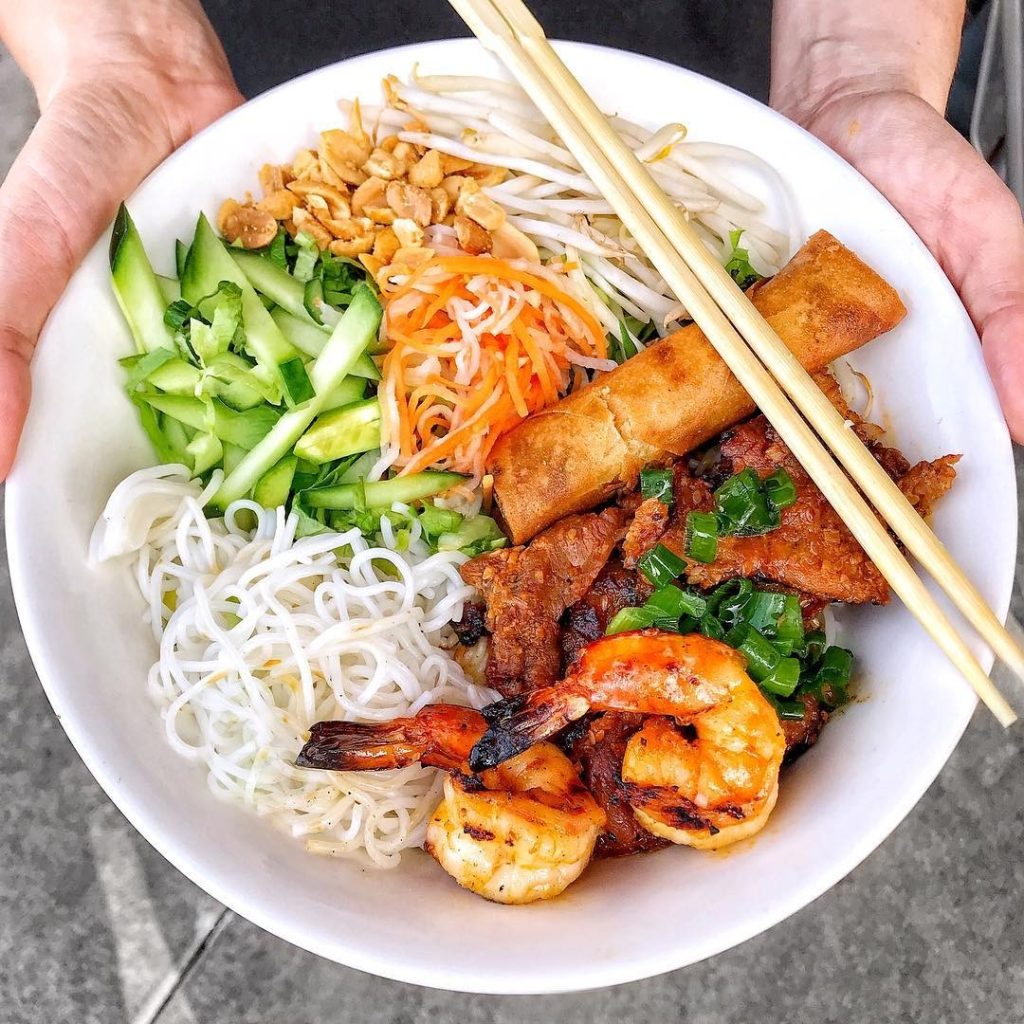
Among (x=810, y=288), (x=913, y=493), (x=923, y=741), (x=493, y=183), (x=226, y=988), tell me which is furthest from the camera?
(x=226, y=988)

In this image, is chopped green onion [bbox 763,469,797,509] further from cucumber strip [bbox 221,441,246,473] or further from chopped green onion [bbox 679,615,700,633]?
cucumber strip [bbox 221,441,246,473]

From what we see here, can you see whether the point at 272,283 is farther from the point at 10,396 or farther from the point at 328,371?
the point at 10,396

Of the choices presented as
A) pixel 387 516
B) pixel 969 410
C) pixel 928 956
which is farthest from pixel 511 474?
pixel 928 956

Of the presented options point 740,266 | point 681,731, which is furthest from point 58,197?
point 681,731

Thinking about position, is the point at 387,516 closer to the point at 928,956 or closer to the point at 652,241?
the point at 652,241

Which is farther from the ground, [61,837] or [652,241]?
[652,241]

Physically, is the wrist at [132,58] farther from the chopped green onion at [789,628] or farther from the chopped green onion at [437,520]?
the chopped green onion at [789,628]
